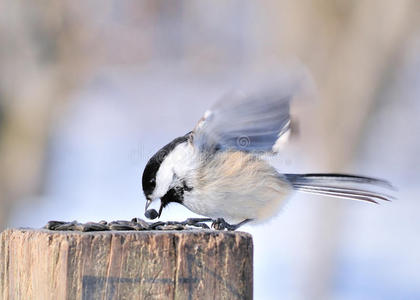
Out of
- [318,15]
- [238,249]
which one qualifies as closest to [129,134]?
[318,15]

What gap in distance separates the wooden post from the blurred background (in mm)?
1670

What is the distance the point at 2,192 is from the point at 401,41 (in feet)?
7.01

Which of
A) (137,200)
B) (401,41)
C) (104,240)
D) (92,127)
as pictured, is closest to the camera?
(104,240)

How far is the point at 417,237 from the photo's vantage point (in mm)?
3705

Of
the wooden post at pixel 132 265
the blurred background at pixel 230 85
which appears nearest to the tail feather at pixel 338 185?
the blurred background at pixel 230 85

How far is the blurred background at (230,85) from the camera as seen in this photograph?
312cm

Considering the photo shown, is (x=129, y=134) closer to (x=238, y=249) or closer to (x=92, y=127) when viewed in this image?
(x=92, y=127)

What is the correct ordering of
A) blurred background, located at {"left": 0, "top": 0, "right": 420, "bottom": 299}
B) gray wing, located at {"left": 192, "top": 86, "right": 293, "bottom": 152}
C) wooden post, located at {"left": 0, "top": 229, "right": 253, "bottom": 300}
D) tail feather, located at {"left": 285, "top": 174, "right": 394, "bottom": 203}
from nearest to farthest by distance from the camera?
wooden post, located at {"left": 0, "top": 229, "right": 253, "bottom": 300} < gray wing, located at {"left": 192, "top": 86, "right": 293, "bottom": 152} < tail feather, located at {"left": 285, "top": 174, "right": 394, "bottom": 203} < blurred background, located at {"left": 0, "top": 0, "right": 420, "bottom": 299}

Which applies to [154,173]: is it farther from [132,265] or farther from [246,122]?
[132,265]

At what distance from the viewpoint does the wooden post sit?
3.17ft

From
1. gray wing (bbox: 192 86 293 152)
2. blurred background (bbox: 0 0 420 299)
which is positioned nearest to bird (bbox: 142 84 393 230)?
gray wing (bbox: 192 86 293 152)

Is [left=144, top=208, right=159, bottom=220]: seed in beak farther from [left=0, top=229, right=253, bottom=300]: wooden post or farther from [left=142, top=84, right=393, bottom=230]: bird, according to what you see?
[left=0, top=229, right=253, bottom=300]: wooden post

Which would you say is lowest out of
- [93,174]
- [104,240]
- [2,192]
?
[104,240]

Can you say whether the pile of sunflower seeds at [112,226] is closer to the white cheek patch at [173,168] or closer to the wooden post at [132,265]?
the wooden post at [132,265]
